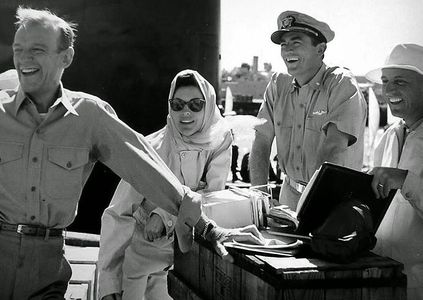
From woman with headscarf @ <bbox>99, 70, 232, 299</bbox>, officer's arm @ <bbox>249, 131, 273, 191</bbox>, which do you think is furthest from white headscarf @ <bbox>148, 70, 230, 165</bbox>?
officer's arm @ <bbox>249, 131, 273, 191</bbox>

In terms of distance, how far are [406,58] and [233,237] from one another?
4.18ft

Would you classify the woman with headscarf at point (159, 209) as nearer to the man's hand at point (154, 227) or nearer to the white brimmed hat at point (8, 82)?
the man's hand at point (154, 227)

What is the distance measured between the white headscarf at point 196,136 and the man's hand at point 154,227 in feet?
1.38

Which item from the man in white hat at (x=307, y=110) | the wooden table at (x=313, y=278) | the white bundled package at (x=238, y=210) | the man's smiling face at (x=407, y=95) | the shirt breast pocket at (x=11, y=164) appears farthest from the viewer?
the man in white hat at (x=307, y=110)

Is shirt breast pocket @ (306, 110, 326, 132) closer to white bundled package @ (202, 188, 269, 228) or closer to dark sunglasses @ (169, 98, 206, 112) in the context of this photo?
dark sunglasses @ (169, 98, 206, 112)

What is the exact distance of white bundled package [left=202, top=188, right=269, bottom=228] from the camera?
2691 millimetres

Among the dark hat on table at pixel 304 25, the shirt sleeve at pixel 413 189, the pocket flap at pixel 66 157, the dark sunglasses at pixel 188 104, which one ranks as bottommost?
the shirt sleeve at pixel 413 189

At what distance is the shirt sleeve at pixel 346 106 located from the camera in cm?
352

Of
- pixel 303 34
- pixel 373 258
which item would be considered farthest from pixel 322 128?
pixel 373 258

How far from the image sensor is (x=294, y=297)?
1.95 meters

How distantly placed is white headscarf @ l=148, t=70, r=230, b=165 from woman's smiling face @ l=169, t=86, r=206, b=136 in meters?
0.03

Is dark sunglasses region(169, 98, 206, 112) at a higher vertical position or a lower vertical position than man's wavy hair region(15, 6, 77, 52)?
lower

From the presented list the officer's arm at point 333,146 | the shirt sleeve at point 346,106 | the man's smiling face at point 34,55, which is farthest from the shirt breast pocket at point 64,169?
the shirt sleeve at point 346,106

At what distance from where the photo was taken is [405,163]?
2754mm
